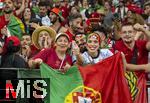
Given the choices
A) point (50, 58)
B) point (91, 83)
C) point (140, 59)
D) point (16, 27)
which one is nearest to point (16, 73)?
point (50, 58)

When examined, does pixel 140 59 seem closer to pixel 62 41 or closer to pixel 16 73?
pixel 62 41

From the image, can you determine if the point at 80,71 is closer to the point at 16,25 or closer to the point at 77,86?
the point at 77,86

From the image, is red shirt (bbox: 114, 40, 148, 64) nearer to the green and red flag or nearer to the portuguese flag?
the portuguese flag

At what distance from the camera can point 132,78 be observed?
33.8 ft

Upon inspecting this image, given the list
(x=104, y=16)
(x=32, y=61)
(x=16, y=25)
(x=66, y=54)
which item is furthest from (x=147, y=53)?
(x=104, y=16)

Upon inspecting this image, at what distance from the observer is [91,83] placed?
9727 mm

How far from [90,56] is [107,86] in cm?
77

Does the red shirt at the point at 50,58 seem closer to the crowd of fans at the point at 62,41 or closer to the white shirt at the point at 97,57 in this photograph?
the crowd of fans at the point at 62,41
